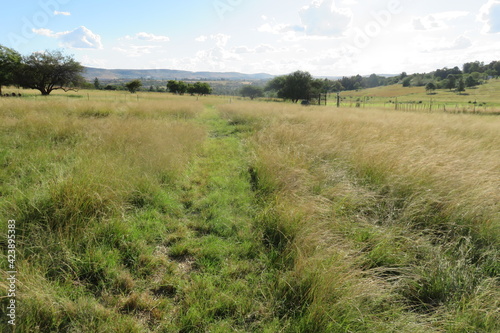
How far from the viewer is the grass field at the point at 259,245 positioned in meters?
1.89

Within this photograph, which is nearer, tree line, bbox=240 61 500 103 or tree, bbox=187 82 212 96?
tree line, bbox=240 61 500 103

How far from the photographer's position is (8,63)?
2784 cm

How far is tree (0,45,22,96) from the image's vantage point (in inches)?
1053

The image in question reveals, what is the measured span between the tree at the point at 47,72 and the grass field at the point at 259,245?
38949 mm

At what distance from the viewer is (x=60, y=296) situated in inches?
76.7

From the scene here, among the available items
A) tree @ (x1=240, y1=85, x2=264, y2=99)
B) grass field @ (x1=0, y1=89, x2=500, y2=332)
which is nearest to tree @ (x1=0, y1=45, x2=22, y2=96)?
grass field @ (x1=0, y1=89, x2=500, y2=332)

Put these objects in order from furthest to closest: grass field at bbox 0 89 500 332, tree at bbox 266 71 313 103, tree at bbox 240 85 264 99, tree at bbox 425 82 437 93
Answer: tree at bbox 240 85 264 99 → tree at bbox 425 82 437 93 → tree at bbox 266 71 313 103 → grass field at bbox 0 89 500 332

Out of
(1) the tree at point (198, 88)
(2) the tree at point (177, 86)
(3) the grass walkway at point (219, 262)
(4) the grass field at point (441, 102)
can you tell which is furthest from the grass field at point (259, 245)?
(2) the tree at point (177, 86)

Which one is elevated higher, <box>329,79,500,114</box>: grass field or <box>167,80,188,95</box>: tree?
<box>167,80,188,95</box>: tree

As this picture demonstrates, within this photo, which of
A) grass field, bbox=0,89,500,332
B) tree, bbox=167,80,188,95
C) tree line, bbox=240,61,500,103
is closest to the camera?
grass field, bbox=0,89,500,332

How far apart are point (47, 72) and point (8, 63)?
596cm

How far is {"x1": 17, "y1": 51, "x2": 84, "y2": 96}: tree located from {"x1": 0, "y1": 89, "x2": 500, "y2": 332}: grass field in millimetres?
38949

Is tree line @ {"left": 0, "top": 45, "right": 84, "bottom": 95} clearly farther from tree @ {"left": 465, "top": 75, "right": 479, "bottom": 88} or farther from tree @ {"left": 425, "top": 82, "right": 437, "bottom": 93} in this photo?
tree @ {"left": 465, "top": 75, "right": 479, "bottom": 88}

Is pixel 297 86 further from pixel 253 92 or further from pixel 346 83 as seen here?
pixel 346 83
